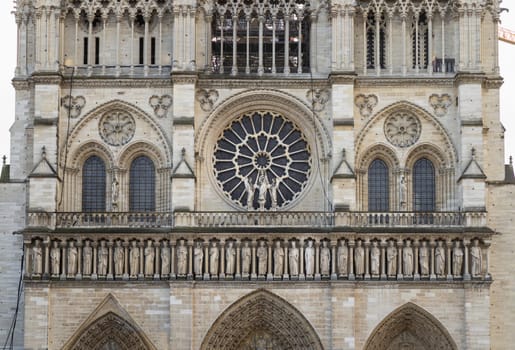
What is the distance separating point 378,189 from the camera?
1582 inches

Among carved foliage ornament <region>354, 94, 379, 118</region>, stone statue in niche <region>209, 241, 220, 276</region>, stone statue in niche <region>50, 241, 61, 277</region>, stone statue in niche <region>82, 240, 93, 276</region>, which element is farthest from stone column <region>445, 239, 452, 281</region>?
stone statue in niche <region>50, 241, 61, 277</region>

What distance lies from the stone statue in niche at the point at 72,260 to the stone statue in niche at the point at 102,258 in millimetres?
672

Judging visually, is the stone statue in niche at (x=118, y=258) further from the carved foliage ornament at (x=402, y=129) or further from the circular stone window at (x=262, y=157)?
the carved foliage ornament at (x=402, y=129)

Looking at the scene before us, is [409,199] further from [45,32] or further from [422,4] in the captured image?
[45,32]

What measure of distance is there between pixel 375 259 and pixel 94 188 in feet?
27.9

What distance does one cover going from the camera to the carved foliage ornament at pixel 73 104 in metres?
40.0

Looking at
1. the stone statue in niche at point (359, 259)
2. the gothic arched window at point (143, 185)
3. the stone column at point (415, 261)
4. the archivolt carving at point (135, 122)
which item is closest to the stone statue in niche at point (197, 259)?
the gothic arched window at point (143, 185)

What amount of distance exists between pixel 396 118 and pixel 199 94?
229 inches

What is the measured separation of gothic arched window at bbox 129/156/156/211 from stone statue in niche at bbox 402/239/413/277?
749cm

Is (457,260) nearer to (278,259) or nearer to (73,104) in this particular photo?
(278,259)

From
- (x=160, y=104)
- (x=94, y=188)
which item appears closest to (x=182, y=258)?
(x=94, y=188)

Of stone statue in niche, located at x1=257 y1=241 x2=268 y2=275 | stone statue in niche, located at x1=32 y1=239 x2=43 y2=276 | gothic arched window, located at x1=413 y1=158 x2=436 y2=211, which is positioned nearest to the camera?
stone statue in niche, located at x1=32 y1=239 x2=43 y2=276

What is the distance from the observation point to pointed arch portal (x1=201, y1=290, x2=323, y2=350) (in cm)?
3853

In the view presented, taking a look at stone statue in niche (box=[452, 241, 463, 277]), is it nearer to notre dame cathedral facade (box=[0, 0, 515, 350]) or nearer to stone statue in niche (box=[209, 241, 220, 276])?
notre dame cathedral facade (box=[0, 0, 515, 350])
